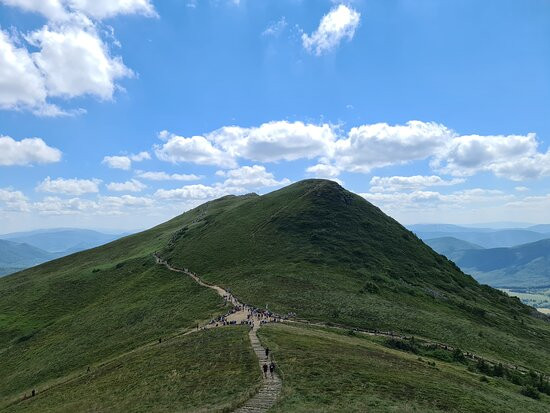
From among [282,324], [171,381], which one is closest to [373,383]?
[171,381]

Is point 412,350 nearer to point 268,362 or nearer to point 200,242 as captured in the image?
point 268,362

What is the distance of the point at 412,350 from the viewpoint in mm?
54500

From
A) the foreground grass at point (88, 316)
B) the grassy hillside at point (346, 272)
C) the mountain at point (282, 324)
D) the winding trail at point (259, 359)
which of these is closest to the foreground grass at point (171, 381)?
the mountain at point (282, 324)

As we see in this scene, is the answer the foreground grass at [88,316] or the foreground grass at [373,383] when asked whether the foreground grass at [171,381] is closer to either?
the foreground grass at [373,383]

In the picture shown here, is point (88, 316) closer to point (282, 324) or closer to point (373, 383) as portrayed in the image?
point (282, 324)

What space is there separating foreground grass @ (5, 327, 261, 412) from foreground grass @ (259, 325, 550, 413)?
149 inches

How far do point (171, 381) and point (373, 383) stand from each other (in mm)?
17968

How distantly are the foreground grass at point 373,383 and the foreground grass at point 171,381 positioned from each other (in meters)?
3.78

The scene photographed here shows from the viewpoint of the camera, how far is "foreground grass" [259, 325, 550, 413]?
29.5 meters

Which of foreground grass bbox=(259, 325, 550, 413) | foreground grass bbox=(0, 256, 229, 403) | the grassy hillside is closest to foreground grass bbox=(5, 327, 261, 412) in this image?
foreground grass bbox=(259, 325, 550, 413)

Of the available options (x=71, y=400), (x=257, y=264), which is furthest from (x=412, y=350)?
(x=257, y=264)

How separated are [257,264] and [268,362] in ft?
207

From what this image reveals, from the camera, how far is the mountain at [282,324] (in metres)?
34.8

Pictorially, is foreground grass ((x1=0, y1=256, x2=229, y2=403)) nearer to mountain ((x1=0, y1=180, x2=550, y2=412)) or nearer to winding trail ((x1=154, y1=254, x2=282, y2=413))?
mountain ((x1=0, y1=180, x2=550, y2=412))
